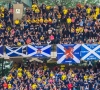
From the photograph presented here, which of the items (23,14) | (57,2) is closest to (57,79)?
(23,14)

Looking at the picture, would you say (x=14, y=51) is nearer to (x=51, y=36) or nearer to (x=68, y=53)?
(x=51, y=36)

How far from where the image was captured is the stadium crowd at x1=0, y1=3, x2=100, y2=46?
26.2 m

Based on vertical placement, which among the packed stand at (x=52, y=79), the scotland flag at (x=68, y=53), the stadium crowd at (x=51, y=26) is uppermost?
the stadium crowd at (x=51, y=26)

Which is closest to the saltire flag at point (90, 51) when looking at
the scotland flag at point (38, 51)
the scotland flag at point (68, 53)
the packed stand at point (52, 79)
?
the scotland flag at point (68, 53)

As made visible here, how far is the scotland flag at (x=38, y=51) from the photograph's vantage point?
2580 cm

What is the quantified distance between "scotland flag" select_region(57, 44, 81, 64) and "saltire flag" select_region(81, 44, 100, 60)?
0.32m

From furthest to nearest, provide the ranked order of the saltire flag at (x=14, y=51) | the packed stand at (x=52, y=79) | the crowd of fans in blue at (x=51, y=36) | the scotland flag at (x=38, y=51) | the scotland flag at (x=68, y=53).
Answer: the saltire flag at (x=14, y=51) < the scotland flag at (x=38, y=51) < the scotland flag at (x=68, y=53) < the crowd of fans in blue at (x=51, y=36) < the packed stand at (x=52, y=79)

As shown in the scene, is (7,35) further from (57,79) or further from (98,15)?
(98,15)

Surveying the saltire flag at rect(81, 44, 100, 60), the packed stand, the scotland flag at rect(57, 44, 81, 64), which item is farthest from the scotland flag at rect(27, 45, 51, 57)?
the saltire flag at rect(81, 44, 100, 60)

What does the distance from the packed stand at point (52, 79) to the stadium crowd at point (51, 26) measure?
1.95m

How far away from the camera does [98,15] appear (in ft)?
90.4

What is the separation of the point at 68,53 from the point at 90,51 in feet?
4.64

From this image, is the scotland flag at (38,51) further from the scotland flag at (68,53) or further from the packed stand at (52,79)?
the packed stand at (52,79)

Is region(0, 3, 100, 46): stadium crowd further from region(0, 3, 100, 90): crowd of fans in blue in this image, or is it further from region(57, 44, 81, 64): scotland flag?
A: region(57, 44, 81, 64): scotland flag
